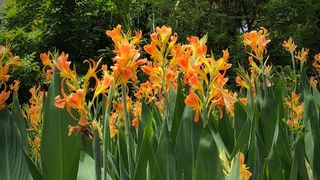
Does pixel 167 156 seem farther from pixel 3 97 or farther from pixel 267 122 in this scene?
pixel 267 122

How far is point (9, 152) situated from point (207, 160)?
1.43 ft

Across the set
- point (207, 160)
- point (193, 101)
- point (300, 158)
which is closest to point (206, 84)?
point (193, 101)

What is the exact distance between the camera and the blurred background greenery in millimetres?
5061

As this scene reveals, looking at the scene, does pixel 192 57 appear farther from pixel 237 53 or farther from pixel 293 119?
pixel 237 53

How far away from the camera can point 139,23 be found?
6.35 m

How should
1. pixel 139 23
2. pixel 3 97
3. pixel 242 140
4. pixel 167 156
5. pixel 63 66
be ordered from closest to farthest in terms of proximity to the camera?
pixel 63 66 → pixel 3 97 → pixel 167 156 → pixel 242 140 → pixel 139 23

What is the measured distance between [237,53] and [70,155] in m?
5.11

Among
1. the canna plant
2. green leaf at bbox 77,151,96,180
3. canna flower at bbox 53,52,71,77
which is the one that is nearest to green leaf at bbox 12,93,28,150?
Result: the canna plant

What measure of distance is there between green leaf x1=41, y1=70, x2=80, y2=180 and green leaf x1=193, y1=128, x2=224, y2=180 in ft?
0.87

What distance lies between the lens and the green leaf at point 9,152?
1041 millimetres

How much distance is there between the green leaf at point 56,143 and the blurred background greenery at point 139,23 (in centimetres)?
342

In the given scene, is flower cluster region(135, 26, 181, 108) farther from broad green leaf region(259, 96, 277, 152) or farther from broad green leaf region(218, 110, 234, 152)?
broad green leaf region(259, 96, 277, 152)

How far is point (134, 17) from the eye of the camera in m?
6.20

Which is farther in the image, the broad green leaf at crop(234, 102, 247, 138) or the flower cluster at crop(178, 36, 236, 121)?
the broad green leaf at crop(234, 102, 247, 138)
